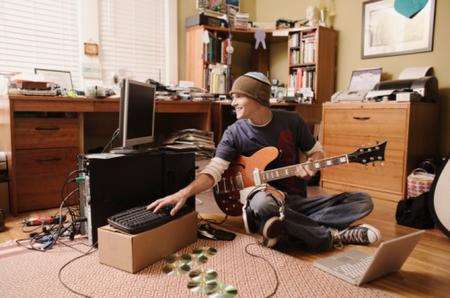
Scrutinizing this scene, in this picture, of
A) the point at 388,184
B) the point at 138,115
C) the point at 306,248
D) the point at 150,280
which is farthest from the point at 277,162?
the point at 388,184

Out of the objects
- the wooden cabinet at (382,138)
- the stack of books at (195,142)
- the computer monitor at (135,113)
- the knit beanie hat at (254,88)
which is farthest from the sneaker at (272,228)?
the wooden cabinet at (382,138)

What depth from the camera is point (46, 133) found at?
7.88ft

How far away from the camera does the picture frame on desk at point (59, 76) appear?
291cm

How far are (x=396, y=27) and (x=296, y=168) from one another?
82.2 inches

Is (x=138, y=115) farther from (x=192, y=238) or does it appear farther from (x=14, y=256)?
(x=14, y=256)

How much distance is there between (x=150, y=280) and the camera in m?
1.40

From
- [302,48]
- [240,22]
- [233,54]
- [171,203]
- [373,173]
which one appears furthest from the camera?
[233,54]

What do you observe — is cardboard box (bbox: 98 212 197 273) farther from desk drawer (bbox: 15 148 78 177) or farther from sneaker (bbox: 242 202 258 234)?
desk drawer (bbox: 15 148 78 177)

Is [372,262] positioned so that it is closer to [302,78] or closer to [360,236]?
[360,236]

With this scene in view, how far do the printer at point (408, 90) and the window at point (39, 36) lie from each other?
2.51 m

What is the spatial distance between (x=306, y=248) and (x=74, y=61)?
250 cm

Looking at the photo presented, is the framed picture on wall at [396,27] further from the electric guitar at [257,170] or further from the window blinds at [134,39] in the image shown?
the window blinds at [134,39]

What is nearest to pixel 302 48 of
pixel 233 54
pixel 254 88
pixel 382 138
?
pixel 233 54

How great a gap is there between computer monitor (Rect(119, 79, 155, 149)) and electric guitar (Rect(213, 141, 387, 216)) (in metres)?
0.52
